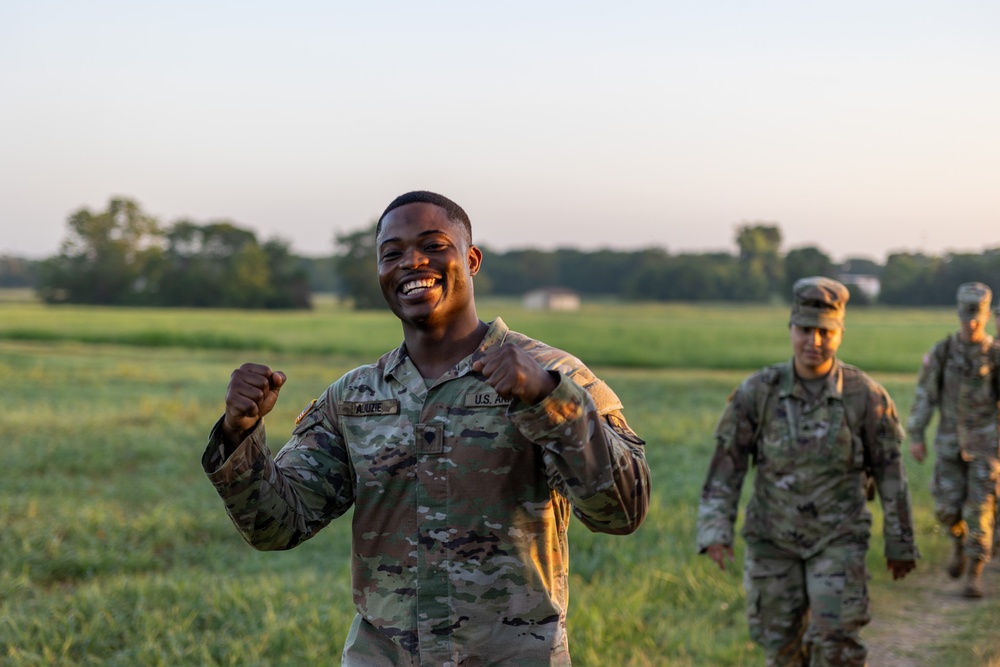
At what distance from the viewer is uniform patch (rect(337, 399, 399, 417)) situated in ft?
8.13

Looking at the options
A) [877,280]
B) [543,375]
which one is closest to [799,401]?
[543,375]

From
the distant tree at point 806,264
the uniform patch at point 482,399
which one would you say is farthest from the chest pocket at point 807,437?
the distant tree at point 806,264

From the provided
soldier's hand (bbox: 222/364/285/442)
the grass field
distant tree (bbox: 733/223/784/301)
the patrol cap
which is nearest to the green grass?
distant tree (bbox: 733/223/784/301)

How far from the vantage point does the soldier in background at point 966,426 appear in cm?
763

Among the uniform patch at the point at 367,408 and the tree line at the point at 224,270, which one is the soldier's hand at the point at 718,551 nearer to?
the uniform patch at the point at 367,408

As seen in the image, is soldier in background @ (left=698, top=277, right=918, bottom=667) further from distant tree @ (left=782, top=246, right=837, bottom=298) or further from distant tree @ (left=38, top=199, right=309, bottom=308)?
distant tree @ (left=38, top=199, right=309, bottom=308)

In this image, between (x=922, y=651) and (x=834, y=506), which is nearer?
(x=834, y=506)

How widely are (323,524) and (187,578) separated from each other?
4.82m

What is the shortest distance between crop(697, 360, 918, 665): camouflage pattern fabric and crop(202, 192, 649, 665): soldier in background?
8.59 feet

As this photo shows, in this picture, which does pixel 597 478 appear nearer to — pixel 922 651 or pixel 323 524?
pixel 323 524

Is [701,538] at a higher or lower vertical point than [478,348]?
lower

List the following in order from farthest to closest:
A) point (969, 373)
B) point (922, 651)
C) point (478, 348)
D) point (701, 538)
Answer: point (969, 373)
point (922, 651)
point (701, 538)
point (478, 348)

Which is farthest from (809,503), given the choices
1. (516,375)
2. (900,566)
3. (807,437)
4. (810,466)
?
(516,375)

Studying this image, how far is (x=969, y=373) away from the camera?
309 inches
